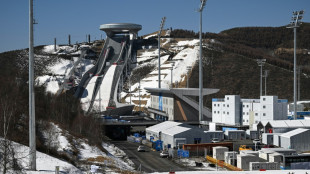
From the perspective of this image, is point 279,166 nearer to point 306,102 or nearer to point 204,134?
point 204,134

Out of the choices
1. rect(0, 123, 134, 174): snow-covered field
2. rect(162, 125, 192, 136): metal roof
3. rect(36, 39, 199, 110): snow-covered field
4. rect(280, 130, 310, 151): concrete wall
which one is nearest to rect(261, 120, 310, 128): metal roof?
rect(280, 130, 310, 151): concrete wall

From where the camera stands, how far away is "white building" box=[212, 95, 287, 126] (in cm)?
6275

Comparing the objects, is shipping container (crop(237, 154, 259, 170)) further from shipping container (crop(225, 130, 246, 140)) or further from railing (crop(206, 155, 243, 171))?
shipping container (crop(225, 130, 246, 140))

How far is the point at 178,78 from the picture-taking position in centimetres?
11331

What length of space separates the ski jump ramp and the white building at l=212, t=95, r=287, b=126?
21.0 m

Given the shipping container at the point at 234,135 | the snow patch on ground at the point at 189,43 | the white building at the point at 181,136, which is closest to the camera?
the white building at the point at 181,136

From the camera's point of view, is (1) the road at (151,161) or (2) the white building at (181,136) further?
(2) the white building at (181,136)

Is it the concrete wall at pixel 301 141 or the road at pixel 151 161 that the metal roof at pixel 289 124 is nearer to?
the concrete wall at pixel 301 141

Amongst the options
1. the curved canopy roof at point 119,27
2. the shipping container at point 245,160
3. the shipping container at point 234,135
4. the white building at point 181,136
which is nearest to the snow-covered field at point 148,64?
the curved canopy roof at point 119,27

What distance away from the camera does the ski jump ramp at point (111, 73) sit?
9319 centimetres

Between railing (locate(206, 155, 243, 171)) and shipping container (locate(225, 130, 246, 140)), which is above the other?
railing (locate(206, 155, 243, 171))

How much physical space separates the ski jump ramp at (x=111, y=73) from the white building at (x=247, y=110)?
21.0m

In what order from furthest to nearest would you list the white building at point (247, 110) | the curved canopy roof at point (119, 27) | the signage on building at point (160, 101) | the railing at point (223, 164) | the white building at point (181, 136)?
the curved canopy roof at point (119, 27)
the signage on building at point (160, 101)
the white building at point (247, 110)
the white building at point (181, 136)
the railing at point (223, 164)

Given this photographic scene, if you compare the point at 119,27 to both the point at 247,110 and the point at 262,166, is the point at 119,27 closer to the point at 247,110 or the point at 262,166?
the point at 247,110
